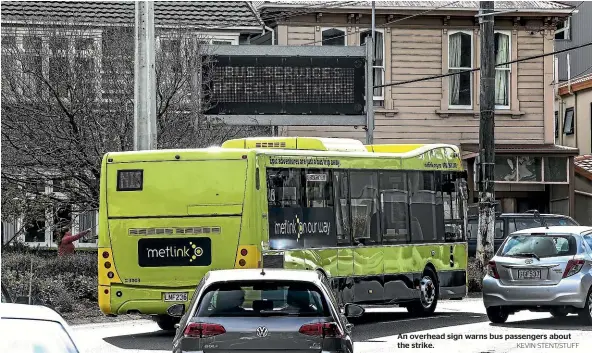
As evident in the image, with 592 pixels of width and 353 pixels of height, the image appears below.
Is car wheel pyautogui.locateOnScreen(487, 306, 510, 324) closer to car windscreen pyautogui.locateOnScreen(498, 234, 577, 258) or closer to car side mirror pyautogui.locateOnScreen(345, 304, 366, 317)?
car windscreen pyautogui.locateOnScreen(498, 234, 577, 258)

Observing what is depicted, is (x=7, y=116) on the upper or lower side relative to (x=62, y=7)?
lower

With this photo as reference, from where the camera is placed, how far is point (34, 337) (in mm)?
7395

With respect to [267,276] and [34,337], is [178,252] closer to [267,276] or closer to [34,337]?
[267,276]

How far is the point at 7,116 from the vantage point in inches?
1037

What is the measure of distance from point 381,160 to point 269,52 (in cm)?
903

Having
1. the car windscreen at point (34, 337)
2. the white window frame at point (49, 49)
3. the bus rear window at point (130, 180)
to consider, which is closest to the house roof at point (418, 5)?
the white window frame at point (49, 49)

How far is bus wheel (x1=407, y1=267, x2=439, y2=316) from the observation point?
23.0 metres

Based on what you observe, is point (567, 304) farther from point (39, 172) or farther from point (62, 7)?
point (62, 7)

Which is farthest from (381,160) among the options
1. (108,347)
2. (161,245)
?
(108,347)

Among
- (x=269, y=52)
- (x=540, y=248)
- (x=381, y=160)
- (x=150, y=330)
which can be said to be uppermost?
(x=269, y=52)

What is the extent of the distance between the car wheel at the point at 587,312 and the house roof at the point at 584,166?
27024 millimetres

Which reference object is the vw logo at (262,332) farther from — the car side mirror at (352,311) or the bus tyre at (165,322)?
the bus tyre at (165,322)

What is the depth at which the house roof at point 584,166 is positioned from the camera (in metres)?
46.8

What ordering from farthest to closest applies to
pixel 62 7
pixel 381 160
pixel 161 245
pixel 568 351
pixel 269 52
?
pixel 62 7, pixel 269 52, pixel 381 160, pixel 161 245, pixel 568 351
